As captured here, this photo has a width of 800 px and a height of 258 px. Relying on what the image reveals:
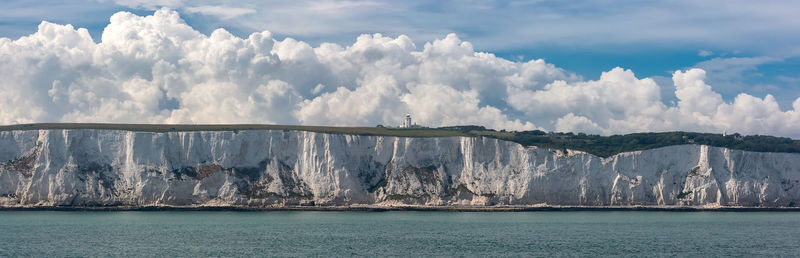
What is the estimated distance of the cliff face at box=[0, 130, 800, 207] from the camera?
103 meters

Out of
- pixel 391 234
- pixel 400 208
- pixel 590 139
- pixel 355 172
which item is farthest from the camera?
pixel 590 139

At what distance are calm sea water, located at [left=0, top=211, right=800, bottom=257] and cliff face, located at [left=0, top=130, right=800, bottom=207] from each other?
821 cm

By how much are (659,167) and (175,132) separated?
2531 inches

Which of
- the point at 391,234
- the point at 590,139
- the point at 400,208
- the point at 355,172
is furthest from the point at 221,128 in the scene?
the point at 590,139

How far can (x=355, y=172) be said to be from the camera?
108 m

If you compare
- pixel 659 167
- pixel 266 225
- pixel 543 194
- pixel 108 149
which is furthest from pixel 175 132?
pixel 659 167

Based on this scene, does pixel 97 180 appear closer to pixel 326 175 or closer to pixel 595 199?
pixel 326 175

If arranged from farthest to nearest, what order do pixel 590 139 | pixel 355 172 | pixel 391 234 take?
pixel 590 139 → pixel 355 172 → pixel 391 234

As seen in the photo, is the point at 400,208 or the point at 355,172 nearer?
the point at 400,208

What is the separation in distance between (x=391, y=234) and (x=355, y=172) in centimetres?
4106

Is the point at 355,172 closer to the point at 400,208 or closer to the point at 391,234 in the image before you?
the point at 400,208

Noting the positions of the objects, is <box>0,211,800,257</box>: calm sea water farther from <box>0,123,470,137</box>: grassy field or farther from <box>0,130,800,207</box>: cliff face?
<box>0,123,470,137</box>: grassy field

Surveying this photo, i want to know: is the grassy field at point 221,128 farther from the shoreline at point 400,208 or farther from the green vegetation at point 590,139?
the shoreline at point 400,208

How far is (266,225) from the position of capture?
76.9 m
